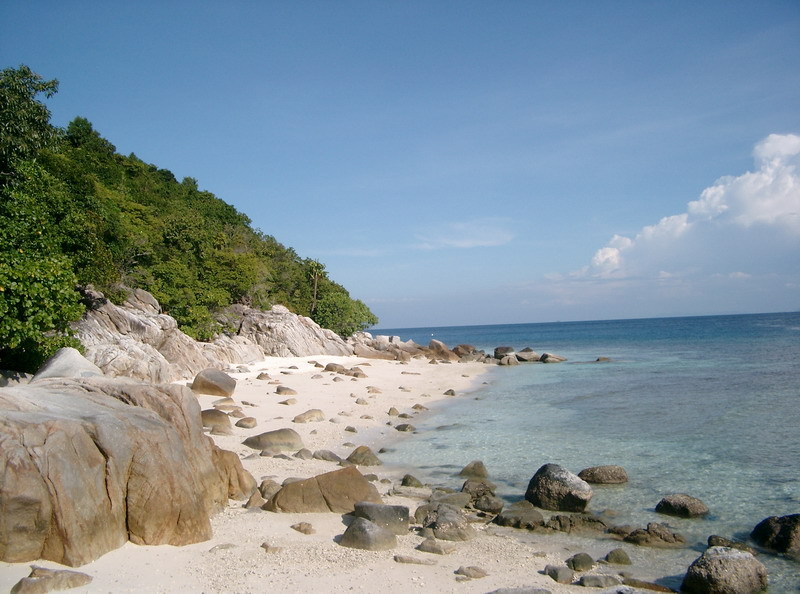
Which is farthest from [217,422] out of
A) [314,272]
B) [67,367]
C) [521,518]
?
[314,272]

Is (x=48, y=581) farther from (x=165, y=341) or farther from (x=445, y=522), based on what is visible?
(x=165, y=341)

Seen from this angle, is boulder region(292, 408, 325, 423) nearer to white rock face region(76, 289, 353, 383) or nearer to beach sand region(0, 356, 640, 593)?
beach sand region(0, 356, 640, 593)

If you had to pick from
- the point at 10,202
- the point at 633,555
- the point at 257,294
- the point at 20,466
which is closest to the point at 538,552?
the point at 633,555

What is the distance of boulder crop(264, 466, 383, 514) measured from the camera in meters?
9.45

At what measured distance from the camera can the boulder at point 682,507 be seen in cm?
1026

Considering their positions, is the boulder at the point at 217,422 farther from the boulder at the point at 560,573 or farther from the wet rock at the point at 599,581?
the wet rock at the point at 599,581

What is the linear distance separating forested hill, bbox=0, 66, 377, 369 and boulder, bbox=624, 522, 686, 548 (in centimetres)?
1350

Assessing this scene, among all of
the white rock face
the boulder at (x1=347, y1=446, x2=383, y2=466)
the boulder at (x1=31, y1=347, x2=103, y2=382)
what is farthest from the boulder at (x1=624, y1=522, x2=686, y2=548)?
the white rock face

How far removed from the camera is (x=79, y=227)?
1995 centimetres

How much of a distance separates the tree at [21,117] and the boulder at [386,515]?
17320 millimetres

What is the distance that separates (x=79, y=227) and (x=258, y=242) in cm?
3633

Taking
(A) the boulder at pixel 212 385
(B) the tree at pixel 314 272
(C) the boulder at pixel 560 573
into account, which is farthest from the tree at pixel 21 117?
(B) the tree at pixel 314 272

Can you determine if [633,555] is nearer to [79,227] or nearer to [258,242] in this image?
[79,227]

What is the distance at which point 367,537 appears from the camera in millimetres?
8047
